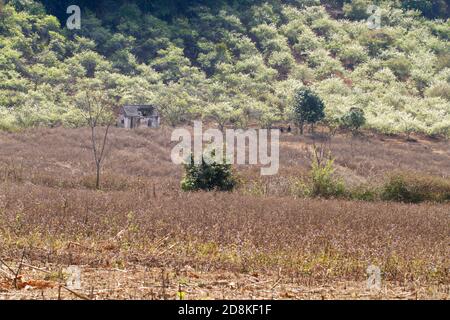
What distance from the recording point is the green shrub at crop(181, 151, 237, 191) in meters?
23.2

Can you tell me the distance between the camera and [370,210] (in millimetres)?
18359

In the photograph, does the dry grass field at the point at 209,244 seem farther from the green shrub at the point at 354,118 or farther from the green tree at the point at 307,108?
the green shrub at the point at 354,118

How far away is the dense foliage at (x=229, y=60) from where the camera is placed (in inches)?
1982

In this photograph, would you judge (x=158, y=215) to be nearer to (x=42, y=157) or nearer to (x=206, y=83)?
(x=42, y=157)

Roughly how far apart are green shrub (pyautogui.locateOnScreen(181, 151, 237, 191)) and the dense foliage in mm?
19327

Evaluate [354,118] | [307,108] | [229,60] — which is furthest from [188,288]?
[229,60]

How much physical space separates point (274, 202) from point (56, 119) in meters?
27.7

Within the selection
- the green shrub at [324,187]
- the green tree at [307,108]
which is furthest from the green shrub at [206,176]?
the green tree at [307,108]

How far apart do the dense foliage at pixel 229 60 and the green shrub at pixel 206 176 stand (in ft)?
63.4

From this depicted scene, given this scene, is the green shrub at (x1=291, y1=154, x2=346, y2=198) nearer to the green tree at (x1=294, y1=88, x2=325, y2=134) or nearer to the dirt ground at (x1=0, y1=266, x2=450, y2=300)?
the dirt ground at (x1=0, y1=266, x2=450, y2=300)

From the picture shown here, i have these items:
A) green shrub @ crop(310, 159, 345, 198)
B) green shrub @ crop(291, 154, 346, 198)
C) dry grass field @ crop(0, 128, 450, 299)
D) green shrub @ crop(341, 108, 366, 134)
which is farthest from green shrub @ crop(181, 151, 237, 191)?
A: green shrub @ crop(341, 108, 366, 134)

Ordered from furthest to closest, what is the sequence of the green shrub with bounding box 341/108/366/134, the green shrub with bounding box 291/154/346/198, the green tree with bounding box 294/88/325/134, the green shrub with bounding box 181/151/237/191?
the green shrub with bounding box 341/108/366/134
the green tree with bounding box 294/88/325/134
the green shrub with bounding box 181/151/237/191
the green shrub with bounding box 291/154/346/198
